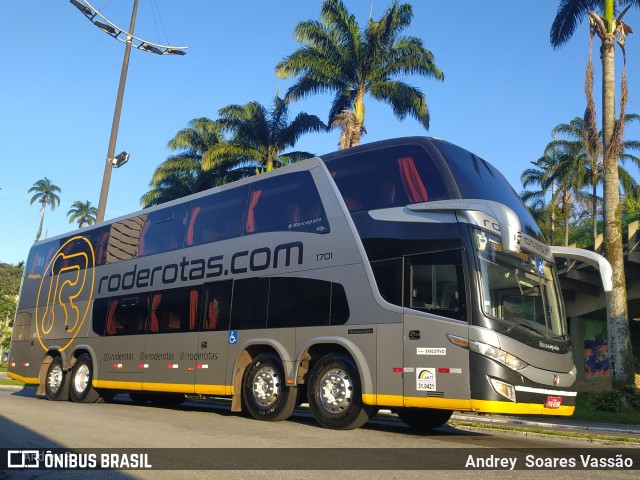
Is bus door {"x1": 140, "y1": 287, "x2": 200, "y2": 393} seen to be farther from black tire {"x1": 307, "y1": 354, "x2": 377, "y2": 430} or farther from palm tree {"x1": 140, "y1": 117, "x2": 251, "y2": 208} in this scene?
palm tree {"x1": 140, "y1": 117, "x2": 251, "y2": 208}

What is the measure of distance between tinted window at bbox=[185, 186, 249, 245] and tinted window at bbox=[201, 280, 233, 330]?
0.99 metres

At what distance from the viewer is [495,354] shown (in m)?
8.45

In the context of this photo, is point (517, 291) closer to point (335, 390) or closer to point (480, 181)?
point (480, 181)

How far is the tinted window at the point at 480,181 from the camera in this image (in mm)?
9641

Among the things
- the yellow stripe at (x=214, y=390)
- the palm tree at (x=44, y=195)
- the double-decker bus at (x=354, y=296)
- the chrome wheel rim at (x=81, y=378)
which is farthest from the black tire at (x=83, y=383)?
the palm tree at (x=44, y=195)

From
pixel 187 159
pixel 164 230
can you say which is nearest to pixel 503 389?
pixel 164 230

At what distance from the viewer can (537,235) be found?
1028cm

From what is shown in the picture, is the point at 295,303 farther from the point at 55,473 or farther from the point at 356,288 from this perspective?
the point at 55,473

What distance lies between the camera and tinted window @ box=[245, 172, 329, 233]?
36.2 ft

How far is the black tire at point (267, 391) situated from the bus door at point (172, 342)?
63.2 inches

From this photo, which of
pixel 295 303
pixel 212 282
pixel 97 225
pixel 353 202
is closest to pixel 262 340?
pixel 295 303

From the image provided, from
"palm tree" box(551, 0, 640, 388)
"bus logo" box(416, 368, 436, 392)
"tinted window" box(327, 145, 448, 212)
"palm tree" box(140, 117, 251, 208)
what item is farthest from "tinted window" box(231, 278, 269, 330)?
Answer: "palm tree" box(140, 117, 251, 208)

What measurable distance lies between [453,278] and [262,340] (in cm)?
390

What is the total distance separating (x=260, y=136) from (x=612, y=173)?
20389mm
